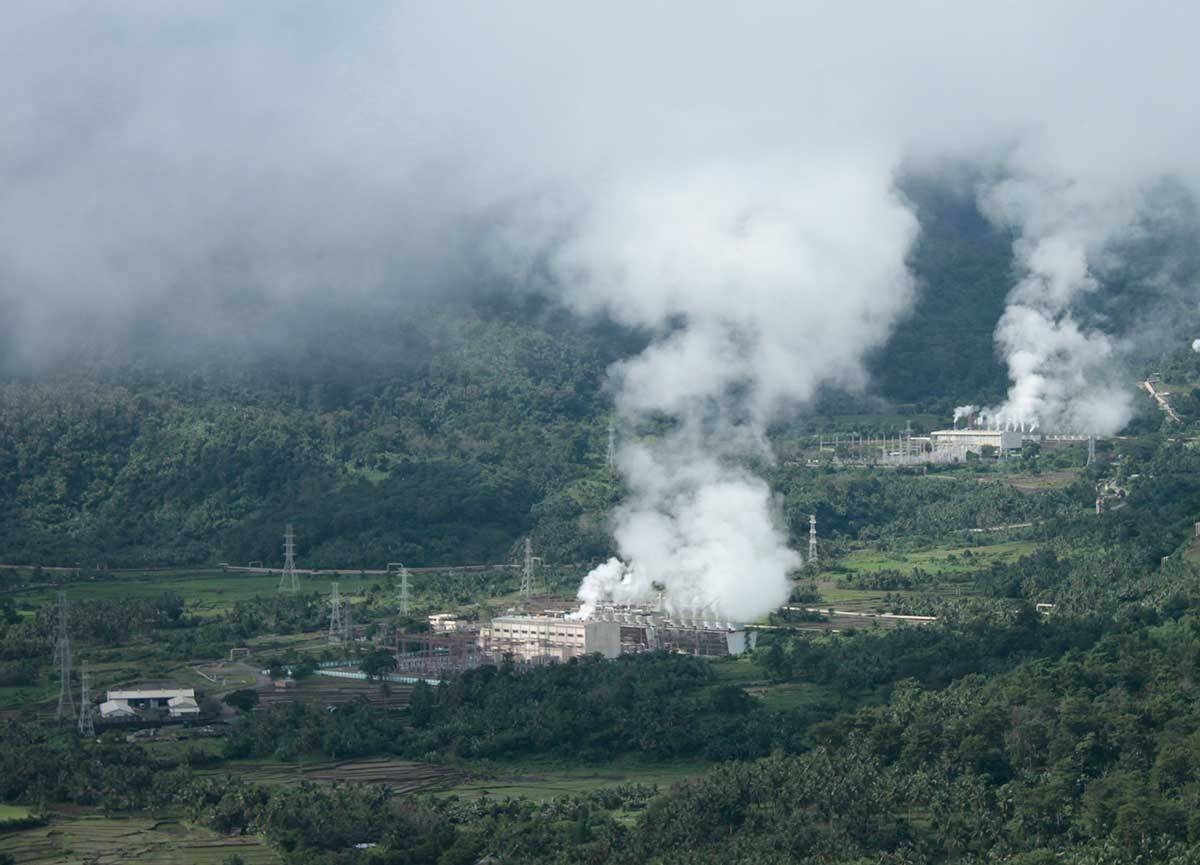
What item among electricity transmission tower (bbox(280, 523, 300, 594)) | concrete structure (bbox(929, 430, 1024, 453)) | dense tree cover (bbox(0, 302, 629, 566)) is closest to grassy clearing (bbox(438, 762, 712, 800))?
electricity transmission tower (bbox(280, 523, 300, 594))

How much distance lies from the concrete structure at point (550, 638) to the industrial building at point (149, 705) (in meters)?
10.1

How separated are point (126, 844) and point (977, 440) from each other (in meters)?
56.4

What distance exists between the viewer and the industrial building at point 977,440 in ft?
299

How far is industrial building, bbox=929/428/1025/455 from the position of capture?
9100 cm

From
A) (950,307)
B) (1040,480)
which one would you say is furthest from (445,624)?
(950,307)

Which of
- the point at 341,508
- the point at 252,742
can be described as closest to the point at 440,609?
the point at 341,508

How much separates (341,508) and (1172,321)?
4273 cm

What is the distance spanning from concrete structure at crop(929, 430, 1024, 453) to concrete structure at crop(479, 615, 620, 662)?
33.6m

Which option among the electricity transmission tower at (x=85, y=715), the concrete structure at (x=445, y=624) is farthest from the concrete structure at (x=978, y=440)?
the electricity transmission tower at (x=85, y=715)

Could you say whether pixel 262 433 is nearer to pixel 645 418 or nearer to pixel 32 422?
pixel 32 422

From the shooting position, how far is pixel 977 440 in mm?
91875

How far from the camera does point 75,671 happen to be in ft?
190

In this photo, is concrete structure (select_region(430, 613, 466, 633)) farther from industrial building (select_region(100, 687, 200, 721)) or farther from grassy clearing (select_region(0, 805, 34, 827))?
grassy clearing (select_region(0, 805, 34, 827))

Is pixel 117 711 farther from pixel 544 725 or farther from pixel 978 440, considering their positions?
pixel 978 440
